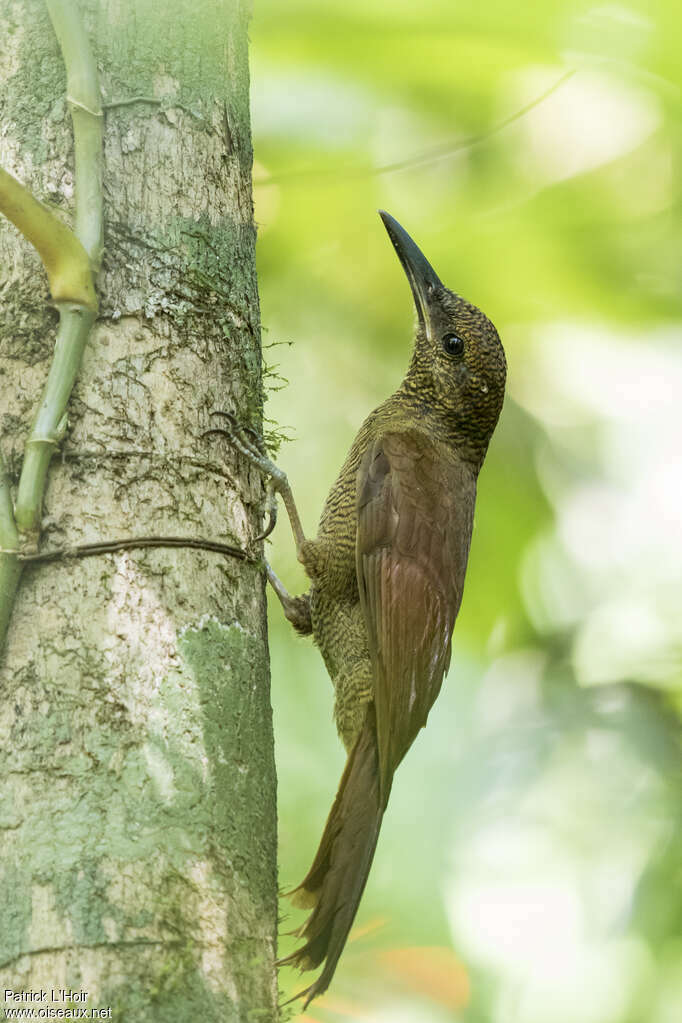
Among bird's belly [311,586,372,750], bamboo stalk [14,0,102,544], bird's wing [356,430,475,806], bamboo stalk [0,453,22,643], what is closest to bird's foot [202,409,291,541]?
bamboo stalk [14,0,102,544]

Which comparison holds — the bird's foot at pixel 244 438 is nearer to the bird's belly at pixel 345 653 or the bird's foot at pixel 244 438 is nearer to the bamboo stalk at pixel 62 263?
the bamboo stalk at pixel 62 263

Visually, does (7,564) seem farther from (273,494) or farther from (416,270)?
(416,270)

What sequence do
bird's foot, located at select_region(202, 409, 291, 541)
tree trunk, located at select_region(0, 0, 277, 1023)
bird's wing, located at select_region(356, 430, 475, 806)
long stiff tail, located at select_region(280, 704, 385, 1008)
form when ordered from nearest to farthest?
tree trunk, located at select_region(0, 0, 277, 1023)
bird's foot, located at select_region(202, 409, 291, 541)
long stiff tail, located at select_region(280, 704, 385, 1008)
bird's wing, located at select_region(356, 430, 475, 806)

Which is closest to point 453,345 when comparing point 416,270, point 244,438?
point 416,270

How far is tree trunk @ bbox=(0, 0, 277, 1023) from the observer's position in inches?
57.9

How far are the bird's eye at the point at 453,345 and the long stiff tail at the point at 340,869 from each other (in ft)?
4.17

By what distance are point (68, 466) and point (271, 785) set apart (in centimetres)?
61

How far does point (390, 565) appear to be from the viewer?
108 inches

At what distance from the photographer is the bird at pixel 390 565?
7.70 ft

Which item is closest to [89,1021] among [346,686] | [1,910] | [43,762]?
[1,910]

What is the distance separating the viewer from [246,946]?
156 cm

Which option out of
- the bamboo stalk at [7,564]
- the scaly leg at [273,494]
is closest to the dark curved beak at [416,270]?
the scaly leg at [273,494]

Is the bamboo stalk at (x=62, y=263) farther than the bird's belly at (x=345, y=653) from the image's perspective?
No

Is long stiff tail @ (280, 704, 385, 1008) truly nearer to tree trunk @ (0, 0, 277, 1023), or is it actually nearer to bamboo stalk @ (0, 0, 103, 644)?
tree trunk @ (0, 0, 277, 1023)
